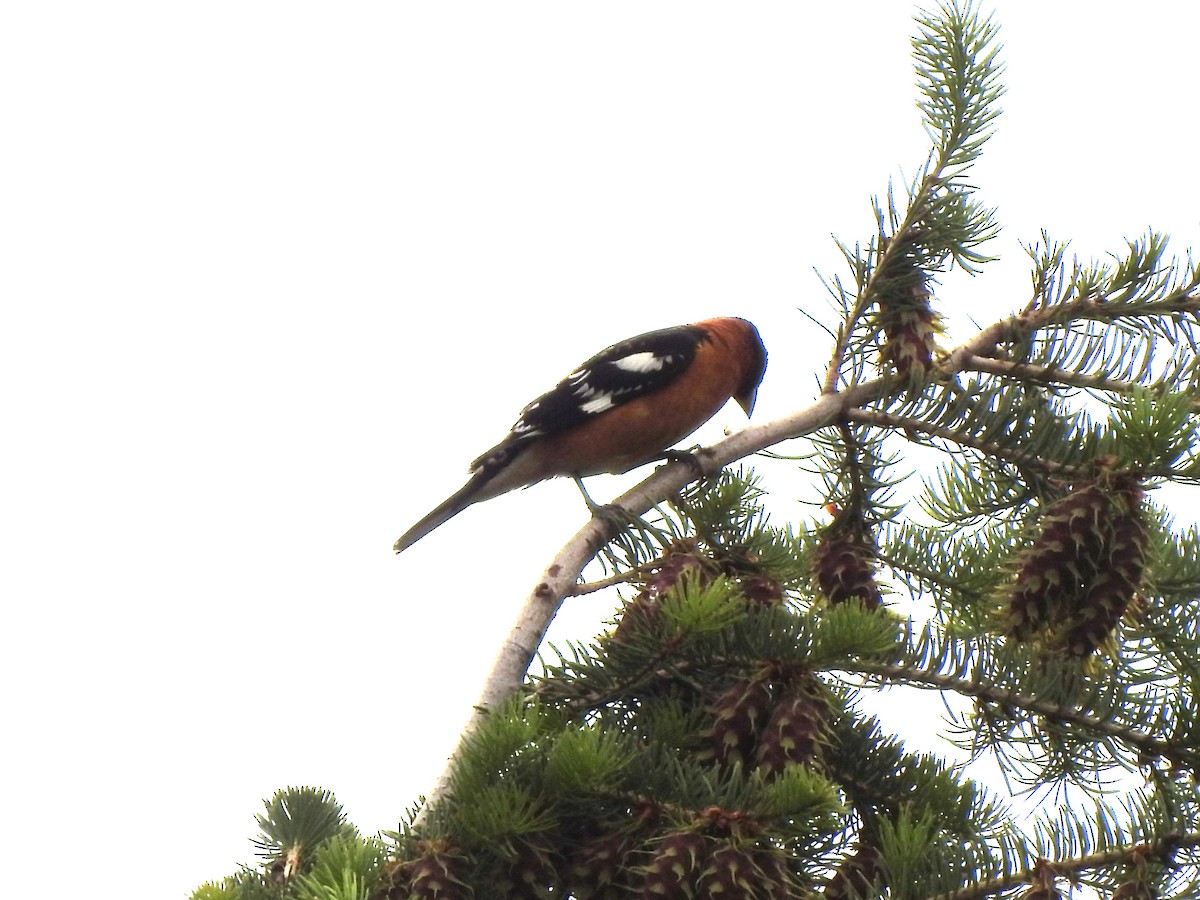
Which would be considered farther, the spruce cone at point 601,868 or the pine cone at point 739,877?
the spruce cone at point 601,868

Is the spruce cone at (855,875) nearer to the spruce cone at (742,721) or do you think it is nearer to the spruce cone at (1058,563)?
the spruce cone at (742,721)

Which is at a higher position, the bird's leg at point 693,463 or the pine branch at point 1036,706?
the bird's leg at point 693,463

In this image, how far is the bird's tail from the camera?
4031 millimetres

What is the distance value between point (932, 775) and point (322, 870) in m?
→ 0.98

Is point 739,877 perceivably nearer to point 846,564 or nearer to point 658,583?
point 658,583

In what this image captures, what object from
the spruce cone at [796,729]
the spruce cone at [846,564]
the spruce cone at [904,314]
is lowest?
the spruce cone at [796,729]

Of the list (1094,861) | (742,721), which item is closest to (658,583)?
(742,721)

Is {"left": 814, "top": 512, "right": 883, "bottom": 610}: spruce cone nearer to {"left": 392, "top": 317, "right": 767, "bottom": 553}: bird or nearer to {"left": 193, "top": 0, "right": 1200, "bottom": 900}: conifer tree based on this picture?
{"left": 193, "top": 0, "right": 1200, "bottom": 900}: conifer tree

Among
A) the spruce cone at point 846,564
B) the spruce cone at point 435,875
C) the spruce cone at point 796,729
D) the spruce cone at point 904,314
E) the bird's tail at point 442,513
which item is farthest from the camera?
the bird's tail at point 442,513

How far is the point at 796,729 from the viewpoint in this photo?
1878 millimetres

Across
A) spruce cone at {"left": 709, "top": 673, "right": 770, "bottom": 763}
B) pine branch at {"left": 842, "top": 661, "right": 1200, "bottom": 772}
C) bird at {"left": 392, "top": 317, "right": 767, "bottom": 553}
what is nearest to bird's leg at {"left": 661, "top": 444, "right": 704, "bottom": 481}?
pine branch at {"left": 842, "top": 661, "right": 1200, "bottom": 772}

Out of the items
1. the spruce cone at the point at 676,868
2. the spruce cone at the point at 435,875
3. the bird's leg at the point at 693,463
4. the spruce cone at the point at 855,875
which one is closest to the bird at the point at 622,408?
the bird's leg at the point at 693,463

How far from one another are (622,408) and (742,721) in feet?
7.20

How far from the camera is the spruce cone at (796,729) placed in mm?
1868
